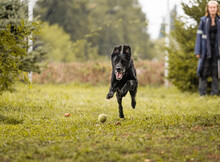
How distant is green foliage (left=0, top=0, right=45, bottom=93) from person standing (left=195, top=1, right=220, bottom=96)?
15.2 ft

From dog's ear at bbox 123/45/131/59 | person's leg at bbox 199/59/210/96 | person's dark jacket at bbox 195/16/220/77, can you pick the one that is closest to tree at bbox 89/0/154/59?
person's leg at bbox 199/59/210/96

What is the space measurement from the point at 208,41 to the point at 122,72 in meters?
5.38

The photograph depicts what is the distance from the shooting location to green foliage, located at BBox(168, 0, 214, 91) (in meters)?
10.5

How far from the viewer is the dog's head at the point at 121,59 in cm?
474

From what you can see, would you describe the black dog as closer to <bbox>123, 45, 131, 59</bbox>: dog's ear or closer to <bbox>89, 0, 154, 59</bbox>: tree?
<bbox>123, 45, 131, 59</bbox>: dog's ear

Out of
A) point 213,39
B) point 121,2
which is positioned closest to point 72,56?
point 213,39

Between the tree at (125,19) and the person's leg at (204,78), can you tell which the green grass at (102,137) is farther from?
the tree at (125,19)

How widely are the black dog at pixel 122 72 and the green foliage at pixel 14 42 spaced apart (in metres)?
1.53

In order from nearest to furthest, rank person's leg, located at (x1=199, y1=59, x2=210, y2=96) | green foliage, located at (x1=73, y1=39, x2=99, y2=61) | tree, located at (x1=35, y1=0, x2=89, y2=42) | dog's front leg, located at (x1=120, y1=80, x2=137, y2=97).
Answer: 1. dog's front leg, located at (x1=120, y1=80, x2=137, y2=97)
2. person's leg, located at (x1=199, y1=59, x2=210, y2=96)
3. green foliage, located at (x1=73, y1=39, x2=99, y2=61)
4. tree, located at (x1=35, y1=0, x2=89, y2=42)

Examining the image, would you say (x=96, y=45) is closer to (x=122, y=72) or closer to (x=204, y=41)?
(x=204, y=41)

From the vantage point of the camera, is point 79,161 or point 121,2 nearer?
point 79,161

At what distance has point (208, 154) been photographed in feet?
11.6

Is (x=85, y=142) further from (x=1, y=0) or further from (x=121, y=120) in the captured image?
(x=1, y=0)

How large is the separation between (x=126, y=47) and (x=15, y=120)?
2.25 metres
